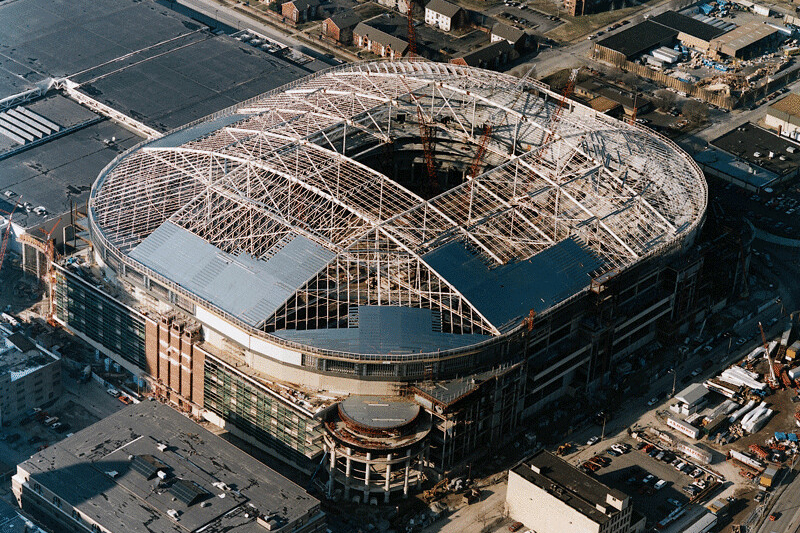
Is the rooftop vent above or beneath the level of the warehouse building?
above

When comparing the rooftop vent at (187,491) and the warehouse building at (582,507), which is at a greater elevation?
the rooftop vent at (187,491)

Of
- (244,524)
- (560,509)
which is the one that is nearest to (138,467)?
(244,524)

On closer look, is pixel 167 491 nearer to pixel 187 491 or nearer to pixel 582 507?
pixel 187 491

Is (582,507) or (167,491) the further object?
(582,507)

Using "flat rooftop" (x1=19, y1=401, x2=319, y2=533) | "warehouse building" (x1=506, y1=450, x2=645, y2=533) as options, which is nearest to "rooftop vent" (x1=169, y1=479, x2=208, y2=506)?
"flat rooftop" (x1=19, y1=401, x2=319, y2=533)

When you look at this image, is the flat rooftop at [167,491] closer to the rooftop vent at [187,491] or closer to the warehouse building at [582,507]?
the rooftop vent at [187,491]

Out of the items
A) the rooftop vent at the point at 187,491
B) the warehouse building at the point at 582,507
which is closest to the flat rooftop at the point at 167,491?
the rooftop vent at the point at 187,491

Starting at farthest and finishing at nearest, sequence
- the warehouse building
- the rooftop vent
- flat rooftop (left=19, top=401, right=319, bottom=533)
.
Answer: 1. the warehouse building
2. the rooftop vent
3. flat rooftop (left=19, top=401, right=319, bottom=533)

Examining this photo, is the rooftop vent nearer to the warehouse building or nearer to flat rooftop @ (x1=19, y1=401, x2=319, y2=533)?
flat rooftop @ (x1=19, y1=401, x2=319, y2=533)

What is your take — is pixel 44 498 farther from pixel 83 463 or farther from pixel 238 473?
pixel 238 473

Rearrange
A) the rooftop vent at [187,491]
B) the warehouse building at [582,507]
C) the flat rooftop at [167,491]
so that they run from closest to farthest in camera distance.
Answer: the flat rooftop at [167,491], the rooftop vent at [187,491], the warehouse building at [582,507]

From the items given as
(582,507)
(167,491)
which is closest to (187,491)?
(167,491)
